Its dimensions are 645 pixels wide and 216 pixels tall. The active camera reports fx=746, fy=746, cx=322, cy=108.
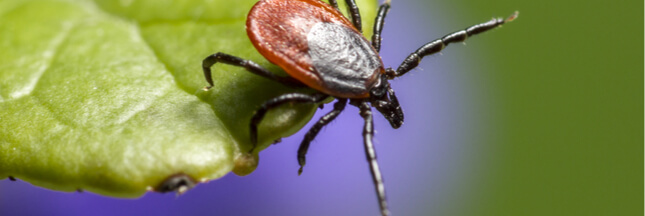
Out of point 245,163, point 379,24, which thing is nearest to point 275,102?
point 245,163

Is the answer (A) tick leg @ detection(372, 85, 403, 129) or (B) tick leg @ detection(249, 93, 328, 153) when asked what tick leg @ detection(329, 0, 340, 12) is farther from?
(B) tick leg @ detection(249, 93, 328, 153)

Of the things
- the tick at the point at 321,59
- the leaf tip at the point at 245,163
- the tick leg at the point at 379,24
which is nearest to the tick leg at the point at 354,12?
the tick at the point at 321,59

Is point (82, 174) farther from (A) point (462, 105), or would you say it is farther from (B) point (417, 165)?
(A) point (462, 105)

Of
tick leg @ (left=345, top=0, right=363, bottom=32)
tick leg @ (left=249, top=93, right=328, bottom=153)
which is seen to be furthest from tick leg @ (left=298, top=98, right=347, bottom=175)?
tick leg @ (left=345, top=0, right=363, bottom=32)

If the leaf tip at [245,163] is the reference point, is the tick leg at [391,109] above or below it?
above

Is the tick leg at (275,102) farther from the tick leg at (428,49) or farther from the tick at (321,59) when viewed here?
the tick leg at (428,49)

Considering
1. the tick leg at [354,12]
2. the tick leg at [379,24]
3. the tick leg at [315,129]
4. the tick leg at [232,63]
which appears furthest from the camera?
the tick leg at [379,24]

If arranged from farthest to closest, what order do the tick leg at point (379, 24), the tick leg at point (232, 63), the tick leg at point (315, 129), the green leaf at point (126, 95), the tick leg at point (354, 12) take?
the tick leg at point (379, 24) → the tick leg at point (354, 12) → the tick leg at point (315, 129) → the tick leg at point (232, 63) → the green leaf at point (126, 95)

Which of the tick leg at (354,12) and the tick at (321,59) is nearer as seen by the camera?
the tick at (321,59)
